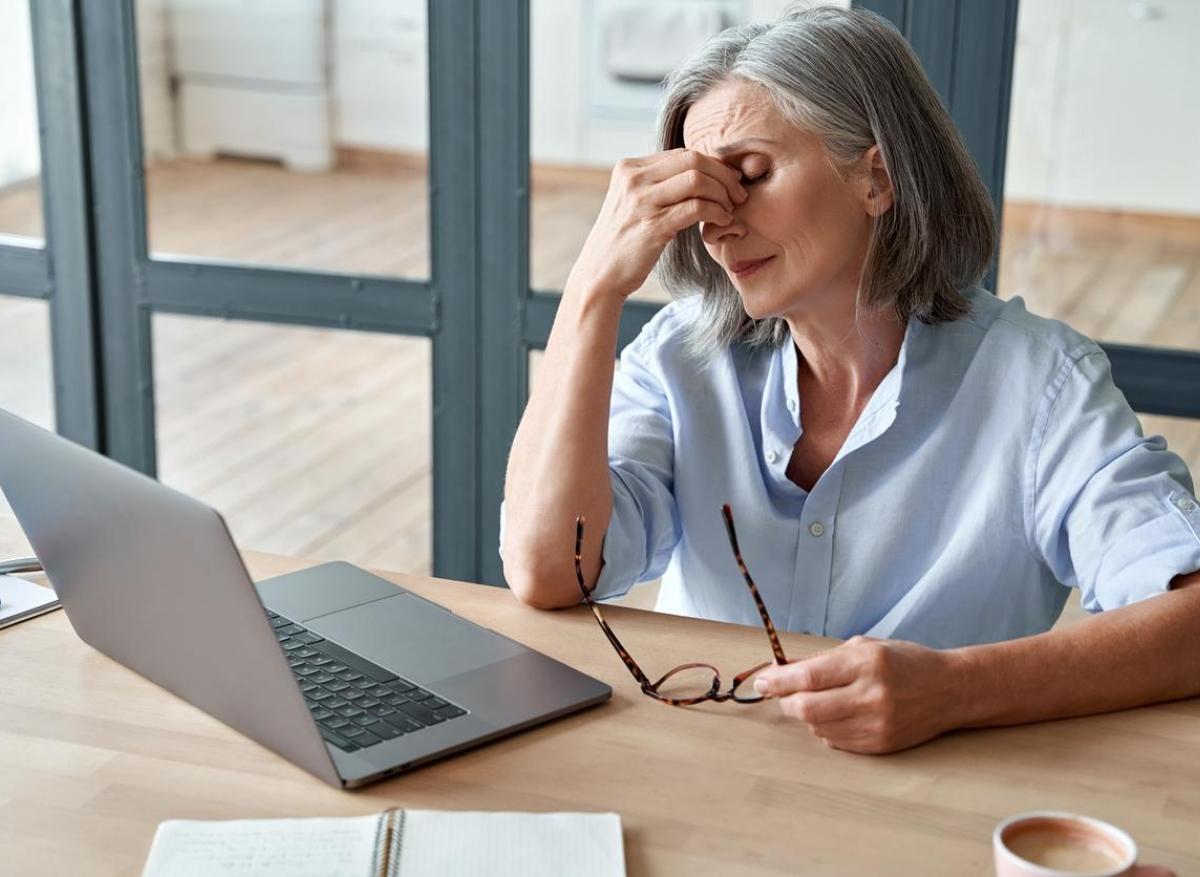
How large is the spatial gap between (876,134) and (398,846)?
91 centimetres

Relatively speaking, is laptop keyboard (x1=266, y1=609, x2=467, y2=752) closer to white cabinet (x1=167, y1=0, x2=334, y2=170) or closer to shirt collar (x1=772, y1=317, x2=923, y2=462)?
shirt collar (x1=772, y1=317, x2=923, y2=462)

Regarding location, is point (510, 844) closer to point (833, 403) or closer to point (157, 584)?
point (157, 584)

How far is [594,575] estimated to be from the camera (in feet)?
5.27

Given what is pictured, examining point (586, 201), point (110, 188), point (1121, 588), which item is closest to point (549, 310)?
point (586, 201)

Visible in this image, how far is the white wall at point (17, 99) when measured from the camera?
2928 millimetres

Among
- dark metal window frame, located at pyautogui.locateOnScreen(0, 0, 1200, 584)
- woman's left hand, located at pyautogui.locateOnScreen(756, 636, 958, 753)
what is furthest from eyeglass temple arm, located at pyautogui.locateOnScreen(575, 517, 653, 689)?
dark metal window frame, located at pyautogui.locateOnScreen(0, 0, 1200, 584)

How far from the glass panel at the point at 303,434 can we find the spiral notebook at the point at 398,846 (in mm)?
1721

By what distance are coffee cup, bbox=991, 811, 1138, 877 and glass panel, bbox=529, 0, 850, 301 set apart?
1710mm

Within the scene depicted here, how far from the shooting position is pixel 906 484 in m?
1.65

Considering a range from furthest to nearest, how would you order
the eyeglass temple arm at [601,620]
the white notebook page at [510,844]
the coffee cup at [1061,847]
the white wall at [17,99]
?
the white wall at [17,99]
the eyeglass temple arm at [601,620]
the white notebook page at [510,844]
the coffee cup at [1061,847]

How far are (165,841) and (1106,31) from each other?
186 cm

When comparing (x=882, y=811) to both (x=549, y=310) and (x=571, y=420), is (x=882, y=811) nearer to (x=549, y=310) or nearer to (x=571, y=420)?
(x=571, y=420)

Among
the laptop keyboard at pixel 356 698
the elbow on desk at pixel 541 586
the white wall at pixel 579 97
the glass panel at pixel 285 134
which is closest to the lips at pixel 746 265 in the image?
the elbow on desk at pixel 541 586

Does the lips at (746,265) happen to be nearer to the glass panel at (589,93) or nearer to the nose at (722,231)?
the nose at (722,231)
